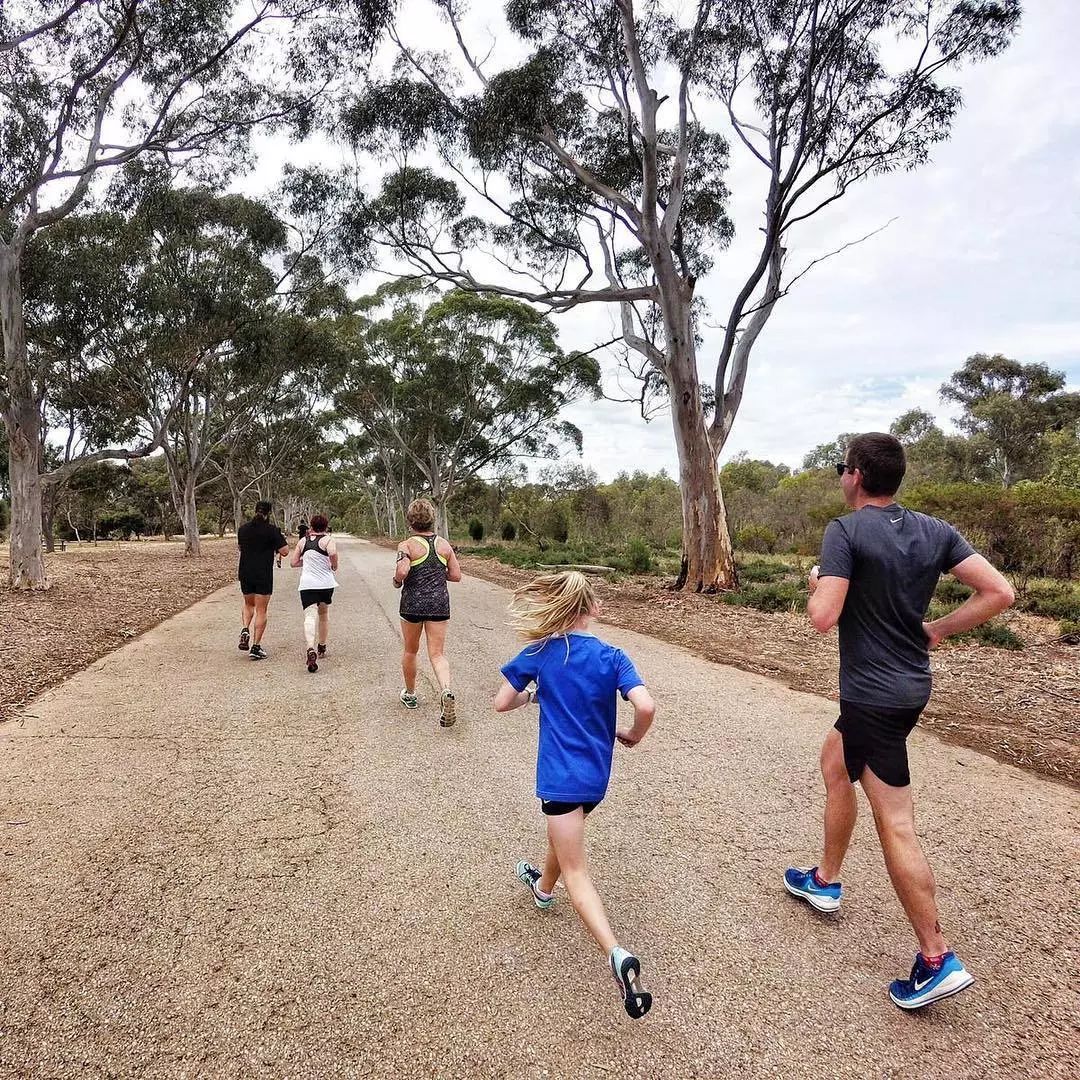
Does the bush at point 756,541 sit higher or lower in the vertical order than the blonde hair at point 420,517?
lower

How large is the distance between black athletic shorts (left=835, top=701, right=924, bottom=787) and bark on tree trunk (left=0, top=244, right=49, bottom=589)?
14292mm

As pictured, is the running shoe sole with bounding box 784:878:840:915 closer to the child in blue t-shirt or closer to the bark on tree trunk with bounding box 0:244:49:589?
the child in blue t-shirt

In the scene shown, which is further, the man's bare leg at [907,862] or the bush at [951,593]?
the bush at [951,593]

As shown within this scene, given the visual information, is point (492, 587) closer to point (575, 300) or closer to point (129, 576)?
point (575, 300)

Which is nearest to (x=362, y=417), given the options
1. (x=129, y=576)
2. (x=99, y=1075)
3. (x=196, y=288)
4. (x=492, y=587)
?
(x=196, y=288)

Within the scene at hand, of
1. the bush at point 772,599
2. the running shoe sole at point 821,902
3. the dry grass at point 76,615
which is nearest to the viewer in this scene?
the running shoe sole at point 821,902

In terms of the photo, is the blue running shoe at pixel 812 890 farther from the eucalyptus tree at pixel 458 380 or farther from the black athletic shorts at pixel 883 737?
the eucalyptus tree at pixel 458 380

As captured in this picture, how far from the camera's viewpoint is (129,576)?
16.7 metres

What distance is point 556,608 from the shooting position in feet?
7.66

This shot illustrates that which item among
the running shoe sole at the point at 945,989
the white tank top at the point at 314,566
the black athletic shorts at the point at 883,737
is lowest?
the running shoe sole at the point at 945,989

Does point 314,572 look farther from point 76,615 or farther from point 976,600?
point 976,600

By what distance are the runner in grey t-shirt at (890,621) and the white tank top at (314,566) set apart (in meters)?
5.57

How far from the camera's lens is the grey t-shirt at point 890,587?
221 centimetres

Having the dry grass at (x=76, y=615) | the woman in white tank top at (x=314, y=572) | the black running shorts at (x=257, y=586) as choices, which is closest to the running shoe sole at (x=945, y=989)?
the woman in white tank top at (x=314, y=572)
